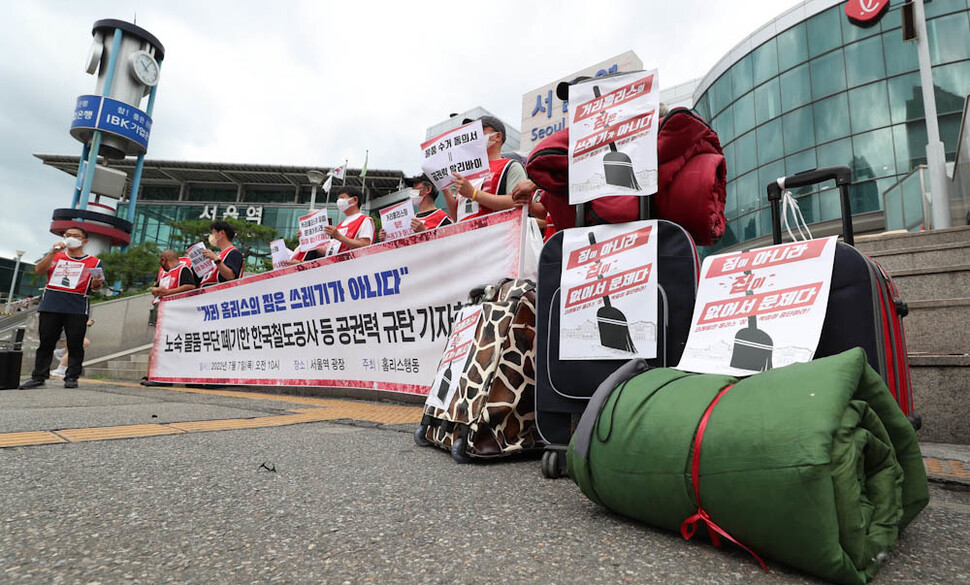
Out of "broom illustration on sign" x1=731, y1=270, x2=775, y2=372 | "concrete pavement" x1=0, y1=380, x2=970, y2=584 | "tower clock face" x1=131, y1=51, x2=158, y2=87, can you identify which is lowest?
"concrete pavement" x1=0, y1=380, x2=970, y2=584

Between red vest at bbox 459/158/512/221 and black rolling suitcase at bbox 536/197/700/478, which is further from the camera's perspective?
red vest at bbox 459/158/512/221

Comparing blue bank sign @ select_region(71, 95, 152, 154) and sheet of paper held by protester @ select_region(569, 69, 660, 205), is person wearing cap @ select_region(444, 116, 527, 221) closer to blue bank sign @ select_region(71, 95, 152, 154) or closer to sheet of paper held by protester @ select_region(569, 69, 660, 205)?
sheet of paper held by protester @ select_region(569, 69, 660, 205)

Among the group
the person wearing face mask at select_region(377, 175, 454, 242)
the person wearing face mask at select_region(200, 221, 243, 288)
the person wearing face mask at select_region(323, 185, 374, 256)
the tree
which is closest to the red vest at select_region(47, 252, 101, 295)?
the person wearing face mask at select_region(200, 221, 243, 288)

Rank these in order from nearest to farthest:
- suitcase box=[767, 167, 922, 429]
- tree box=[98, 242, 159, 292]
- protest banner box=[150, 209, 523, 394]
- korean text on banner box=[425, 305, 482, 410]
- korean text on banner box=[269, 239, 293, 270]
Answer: suitcase box=[767, 167, 922, 429], korean text on banner box=[425, 305, 482, 410], protest banner box=[150, 209, 523, 394], korean text on banner box=[269, 239, 293, 270], tree box=[98, 242, 159, 292]

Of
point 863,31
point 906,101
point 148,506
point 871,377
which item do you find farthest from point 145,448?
point 863,31

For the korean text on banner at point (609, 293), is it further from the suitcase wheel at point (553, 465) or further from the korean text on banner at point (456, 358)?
the korean text on banner at point (456, 358)

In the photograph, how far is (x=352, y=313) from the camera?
4387mm

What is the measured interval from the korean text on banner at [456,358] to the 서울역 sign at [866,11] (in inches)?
535

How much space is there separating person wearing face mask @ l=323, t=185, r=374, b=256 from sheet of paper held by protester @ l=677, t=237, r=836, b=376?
12.9ft

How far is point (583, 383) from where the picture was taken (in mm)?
1740

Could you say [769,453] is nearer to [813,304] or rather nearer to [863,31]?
[813,304]

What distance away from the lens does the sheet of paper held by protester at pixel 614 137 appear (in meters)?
1.78

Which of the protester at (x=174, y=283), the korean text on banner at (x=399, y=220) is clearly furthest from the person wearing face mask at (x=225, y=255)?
the korean text on banner at (x=399, y=220)

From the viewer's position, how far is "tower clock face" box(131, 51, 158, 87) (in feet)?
99.0
